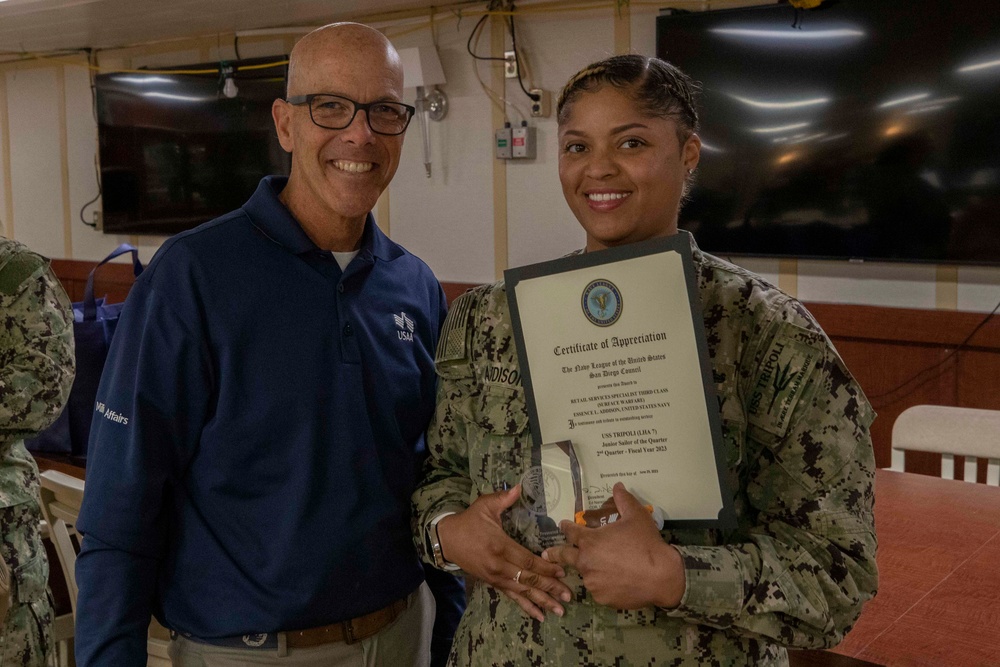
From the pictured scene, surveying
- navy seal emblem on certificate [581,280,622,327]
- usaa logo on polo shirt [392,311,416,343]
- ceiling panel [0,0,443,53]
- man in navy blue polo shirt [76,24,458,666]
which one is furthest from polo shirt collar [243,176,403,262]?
ceiling panel [0,0,443,53]

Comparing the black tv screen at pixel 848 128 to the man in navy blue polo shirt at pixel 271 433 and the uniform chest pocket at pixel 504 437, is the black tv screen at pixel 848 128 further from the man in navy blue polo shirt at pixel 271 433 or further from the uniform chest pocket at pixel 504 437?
the uniform chest pocket at pixel 504 437

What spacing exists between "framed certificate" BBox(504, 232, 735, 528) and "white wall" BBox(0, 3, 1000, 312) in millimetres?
2447

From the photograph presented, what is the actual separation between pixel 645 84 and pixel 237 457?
781mm

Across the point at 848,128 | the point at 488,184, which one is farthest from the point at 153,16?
the point at 848,128

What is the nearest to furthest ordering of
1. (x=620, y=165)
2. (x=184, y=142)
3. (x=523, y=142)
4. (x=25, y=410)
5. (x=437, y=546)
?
(x=620, y=165) → (x=437, y=546) → (x=25, y=410) → (x=523, y=142) → (x=184, y=142)

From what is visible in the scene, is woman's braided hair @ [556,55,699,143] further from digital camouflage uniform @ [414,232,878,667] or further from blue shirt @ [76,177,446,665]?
blue shirt @ [76,177,446,665]

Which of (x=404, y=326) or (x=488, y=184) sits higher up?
(x=488, y=184)

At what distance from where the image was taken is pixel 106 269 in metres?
6.54

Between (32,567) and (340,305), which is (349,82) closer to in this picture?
(340,305)

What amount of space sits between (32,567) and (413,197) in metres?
3.25

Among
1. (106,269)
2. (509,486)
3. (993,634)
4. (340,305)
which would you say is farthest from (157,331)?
(106,269)

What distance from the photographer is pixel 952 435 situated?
273 cm

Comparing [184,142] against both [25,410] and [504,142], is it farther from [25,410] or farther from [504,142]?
[25,410]

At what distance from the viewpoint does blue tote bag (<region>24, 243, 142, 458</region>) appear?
2.96 metres
